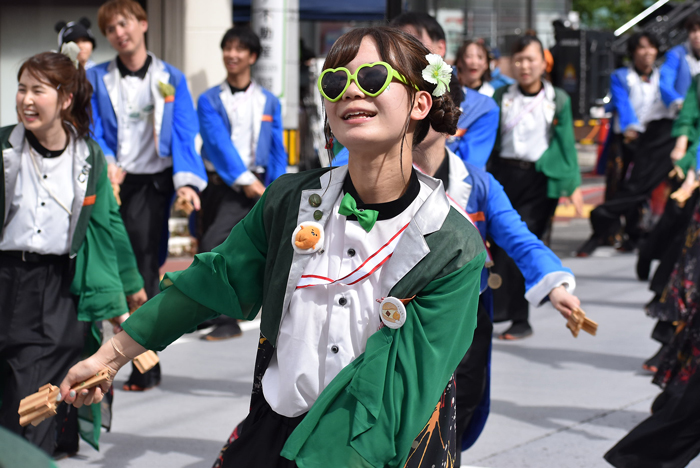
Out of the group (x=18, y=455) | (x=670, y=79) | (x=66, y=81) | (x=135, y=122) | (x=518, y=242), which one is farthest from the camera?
(x=670, y=79)

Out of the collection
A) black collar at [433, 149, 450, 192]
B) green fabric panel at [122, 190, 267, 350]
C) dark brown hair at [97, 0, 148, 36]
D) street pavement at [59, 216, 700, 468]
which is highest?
dark brown hair at [97, 0, 148, 36]

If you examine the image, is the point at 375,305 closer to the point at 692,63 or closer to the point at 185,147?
the point at 185,147

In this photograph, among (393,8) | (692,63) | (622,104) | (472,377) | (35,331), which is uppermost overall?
(393,8)

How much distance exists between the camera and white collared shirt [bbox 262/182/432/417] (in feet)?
Result: 8.11

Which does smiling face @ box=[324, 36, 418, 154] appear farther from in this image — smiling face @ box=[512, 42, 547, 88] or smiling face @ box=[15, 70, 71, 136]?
smiling face @ box=[512, 42, 547, 88]

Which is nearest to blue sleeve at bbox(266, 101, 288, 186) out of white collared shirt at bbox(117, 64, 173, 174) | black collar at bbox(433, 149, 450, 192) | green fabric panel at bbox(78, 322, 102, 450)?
white collared shirt at bbox(117, 64, 173, 174)

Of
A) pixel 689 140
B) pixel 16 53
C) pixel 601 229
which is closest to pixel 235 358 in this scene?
pixel 689 140

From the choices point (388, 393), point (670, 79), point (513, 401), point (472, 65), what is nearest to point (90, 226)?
point (388, 393)

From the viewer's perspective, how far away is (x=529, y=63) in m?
7.11

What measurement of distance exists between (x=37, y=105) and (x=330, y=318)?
230 cm

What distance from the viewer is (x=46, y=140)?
4363 millimetres

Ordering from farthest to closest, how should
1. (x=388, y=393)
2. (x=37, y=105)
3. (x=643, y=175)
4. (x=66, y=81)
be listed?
(x=643, y=175) < (x=66, y=81) < (x=37, y=105) < (x=388, y=393)

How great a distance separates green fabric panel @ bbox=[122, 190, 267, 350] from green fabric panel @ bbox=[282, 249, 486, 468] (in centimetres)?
41

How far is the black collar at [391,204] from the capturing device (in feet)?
8.38
